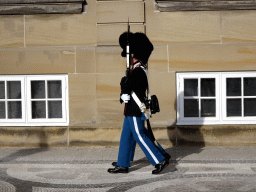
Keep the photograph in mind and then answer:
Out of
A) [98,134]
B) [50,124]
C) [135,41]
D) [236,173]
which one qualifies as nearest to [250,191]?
[236,173]

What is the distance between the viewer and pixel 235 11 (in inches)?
328

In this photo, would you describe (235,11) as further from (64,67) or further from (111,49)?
(64,67)

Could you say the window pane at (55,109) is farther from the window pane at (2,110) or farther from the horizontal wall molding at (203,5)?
the horizontal wall molding at (203,5)

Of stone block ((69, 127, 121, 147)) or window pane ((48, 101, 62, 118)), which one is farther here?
window pane ((48, 101, 62, 118))

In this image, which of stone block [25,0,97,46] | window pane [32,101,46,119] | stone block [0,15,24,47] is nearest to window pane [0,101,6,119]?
window pane [32,101,46,119]

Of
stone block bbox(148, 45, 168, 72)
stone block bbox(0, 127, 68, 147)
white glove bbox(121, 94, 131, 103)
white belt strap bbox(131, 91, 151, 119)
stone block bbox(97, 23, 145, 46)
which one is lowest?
stone block bbox(0, 127, 68, 147)

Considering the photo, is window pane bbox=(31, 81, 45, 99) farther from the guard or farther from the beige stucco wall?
the guard

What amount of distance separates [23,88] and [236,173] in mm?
4399

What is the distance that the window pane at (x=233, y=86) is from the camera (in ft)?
27.9

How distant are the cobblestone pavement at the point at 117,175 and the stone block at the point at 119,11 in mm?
2380

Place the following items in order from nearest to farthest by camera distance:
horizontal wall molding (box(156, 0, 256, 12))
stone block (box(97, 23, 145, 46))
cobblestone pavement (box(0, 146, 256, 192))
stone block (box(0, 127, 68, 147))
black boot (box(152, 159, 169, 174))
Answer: cobblestone pavement (box(0, 146, 256, 192))
black boot (box(152, 159, 169, 174))
horizontal wall molding (box(156, 0, 256, 12))
stone block (box(97, 23, 145, 46))
stone block (box(0, 127, 68, 147))

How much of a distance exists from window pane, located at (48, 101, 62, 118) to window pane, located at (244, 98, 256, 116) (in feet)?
11.5

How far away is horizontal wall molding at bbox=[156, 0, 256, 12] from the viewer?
8273mm

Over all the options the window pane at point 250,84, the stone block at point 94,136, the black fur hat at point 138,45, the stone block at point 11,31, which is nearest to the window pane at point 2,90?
the stone block at point 11,31
